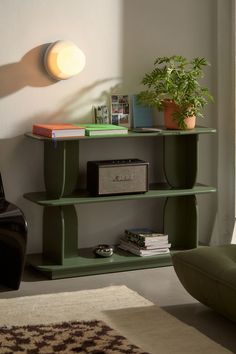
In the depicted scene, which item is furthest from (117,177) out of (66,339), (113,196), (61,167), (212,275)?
(66,339)

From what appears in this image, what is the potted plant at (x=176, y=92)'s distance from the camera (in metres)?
5.21

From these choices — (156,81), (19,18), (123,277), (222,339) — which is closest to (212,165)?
(156,81)

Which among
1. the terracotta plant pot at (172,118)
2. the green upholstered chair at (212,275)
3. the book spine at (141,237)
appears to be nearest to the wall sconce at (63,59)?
the terracotta plant pot at (172,118)

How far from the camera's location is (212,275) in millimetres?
4043

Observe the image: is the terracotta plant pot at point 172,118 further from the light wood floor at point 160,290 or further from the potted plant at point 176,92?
the light wood floor at point 160,290

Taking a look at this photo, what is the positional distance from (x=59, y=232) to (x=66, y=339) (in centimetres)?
131

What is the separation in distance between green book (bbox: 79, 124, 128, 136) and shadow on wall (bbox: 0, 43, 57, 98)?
0.40 metres

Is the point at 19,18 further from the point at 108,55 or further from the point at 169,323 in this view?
the point at 169,323

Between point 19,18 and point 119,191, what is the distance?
122cm

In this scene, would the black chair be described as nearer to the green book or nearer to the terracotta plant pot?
the green book

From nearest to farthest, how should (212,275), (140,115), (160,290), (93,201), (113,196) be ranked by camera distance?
(212,275), (160,290), (93,201), (113,196), (140,115)

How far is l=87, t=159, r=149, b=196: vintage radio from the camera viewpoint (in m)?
5.09

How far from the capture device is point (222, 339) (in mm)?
3900

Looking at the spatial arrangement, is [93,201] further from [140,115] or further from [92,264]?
[140,115]
